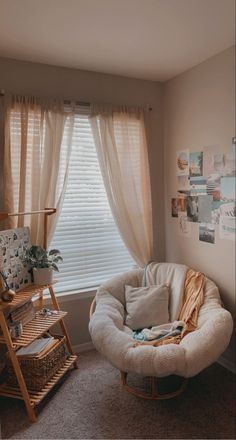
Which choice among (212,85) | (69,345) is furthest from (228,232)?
(69,345)

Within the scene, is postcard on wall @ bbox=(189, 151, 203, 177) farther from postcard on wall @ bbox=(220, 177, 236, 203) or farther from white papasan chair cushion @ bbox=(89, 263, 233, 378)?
white papasan chair cushion @ bbox=(89, 263, 233, 378)

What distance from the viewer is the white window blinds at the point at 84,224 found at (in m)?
2.74

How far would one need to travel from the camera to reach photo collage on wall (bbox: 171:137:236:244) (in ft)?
7.72

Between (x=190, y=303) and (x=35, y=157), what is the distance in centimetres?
173

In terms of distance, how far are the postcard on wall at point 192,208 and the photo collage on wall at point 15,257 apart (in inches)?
57.1

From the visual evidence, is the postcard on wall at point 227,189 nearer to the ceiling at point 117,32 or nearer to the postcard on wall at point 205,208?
the postcard on wall at point 205,208

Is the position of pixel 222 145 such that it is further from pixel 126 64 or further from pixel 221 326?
pixel 221 326

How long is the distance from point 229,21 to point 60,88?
140cm

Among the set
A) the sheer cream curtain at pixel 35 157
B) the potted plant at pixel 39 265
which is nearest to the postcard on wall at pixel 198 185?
the sheer cream curtain at pixel 35 157

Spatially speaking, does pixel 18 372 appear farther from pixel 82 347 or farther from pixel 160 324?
pixel 160 324

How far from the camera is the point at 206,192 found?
259cm

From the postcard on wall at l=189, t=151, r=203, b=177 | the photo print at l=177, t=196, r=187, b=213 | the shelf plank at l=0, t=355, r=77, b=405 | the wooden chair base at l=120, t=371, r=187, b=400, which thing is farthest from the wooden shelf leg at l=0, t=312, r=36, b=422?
the postcard on wall at l=189, t=151, r=203, b=177

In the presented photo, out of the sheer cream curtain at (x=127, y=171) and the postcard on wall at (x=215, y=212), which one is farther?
the sheer cream curtain at (x=127, y=171)

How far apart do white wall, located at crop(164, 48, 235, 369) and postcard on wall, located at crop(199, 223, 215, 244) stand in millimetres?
46
